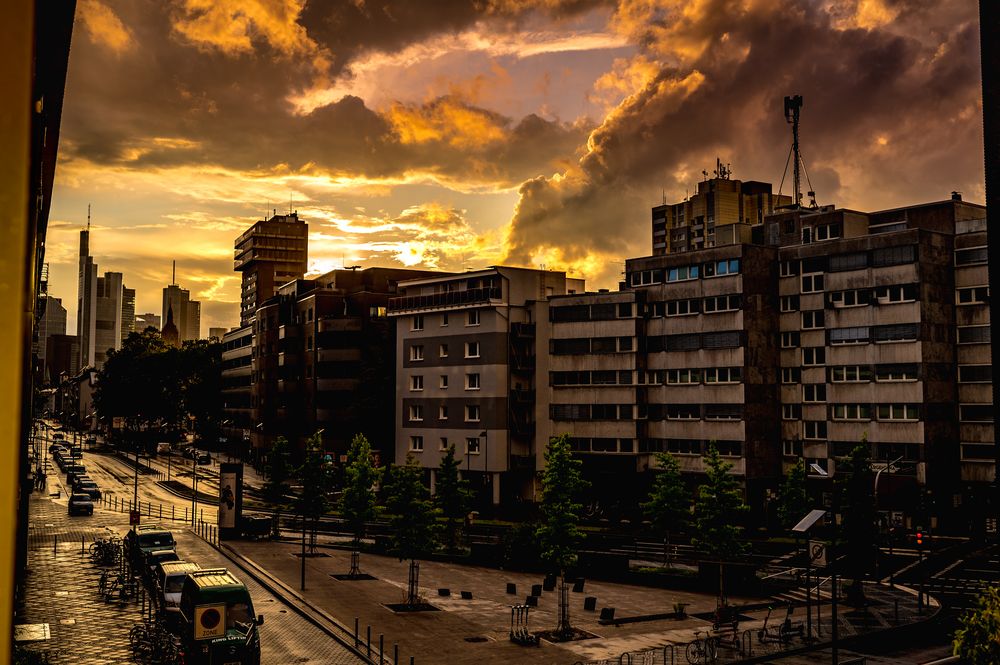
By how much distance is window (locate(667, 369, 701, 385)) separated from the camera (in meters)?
82.1

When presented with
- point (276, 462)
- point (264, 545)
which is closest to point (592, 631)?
point (264, 545)

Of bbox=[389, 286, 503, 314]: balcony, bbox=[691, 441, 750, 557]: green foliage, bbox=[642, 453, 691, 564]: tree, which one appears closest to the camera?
bbox=[691, 441, 750, 557]: green foliage

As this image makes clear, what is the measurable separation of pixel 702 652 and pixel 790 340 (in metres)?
49.9

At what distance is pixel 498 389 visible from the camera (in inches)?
3568

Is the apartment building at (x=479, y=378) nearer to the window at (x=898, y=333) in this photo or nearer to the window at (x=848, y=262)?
the window at (x=848, y=262)

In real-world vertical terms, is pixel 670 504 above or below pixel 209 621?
above

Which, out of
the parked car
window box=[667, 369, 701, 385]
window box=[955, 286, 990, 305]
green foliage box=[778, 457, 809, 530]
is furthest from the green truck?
window box=[955, 286, 990, 305]

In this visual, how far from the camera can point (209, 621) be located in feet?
103

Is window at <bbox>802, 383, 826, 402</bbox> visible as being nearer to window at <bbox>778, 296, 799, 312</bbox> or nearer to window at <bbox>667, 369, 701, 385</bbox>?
window at <bbox>778, 296, 799, 312</bbox>

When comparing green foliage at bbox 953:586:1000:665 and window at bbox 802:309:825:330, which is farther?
window at bbox 802:309:825:330

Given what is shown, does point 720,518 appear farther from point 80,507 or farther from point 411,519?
point 80,507

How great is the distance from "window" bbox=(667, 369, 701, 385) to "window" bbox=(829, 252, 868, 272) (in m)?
14.7

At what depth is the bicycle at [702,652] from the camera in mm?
35312

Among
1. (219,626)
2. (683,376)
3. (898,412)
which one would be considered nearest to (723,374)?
(683,376)
